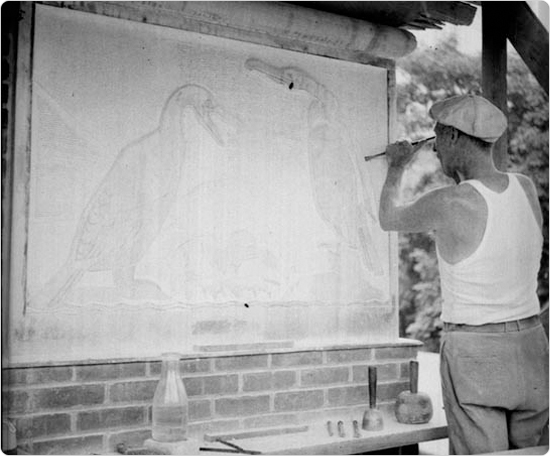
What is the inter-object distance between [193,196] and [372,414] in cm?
134

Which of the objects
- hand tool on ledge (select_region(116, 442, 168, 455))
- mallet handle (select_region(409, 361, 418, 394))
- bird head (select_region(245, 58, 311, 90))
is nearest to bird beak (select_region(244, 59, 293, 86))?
bird head (select_region(245, 58, 311, 90))

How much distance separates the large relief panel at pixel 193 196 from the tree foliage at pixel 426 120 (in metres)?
5.53

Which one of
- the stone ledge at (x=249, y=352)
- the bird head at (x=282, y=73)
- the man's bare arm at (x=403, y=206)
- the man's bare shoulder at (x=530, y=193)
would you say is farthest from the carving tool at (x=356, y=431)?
the bird head at (x=282, y=73)

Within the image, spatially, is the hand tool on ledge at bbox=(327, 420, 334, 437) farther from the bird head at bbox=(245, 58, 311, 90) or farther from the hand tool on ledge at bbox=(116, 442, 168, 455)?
the bird head at bbox=(245, 58, 311, 90)

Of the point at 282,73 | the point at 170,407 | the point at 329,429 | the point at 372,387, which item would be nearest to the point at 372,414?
the point at 372,387

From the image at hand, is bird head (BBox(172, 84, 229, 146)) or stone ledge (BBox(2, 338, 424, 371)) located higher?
bird head (BBox(172, 84, 229, 146))

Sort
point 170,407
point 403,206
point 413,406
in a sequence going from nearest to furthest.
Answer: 1. point 170,407
2. point 403,206
3. point 413,406

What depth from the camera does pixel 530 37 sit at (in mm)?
3117

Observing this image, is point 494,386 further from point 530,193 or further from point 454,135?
point 454,135

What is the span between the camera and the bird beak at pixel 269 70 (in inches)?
131

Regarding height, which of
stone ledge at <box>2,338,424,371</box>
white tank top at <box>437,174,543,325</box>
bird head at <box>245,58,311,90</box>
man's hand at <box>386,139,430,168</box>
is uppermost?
bird head at <box>245,58,311,90</box>

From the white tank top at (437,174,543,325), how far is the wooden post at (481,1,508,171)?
1.74 ft

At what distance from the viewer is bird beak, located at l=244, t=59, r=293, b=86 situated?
10.9 ft

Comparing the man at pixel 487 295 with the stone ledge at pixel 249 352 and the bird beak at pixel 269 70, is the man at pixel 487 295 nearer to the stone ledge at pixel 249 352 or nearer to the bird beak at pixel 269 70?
the stone ledge at pixel 249 352
